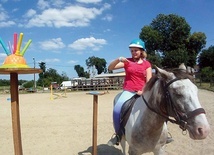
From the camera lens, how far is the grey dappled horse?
7.23 feet

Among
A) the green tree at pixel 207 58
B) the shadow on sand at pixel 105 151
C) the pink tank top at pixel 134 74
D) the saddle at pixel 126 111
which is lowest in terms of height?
the shadow on sand at pixel 105 151

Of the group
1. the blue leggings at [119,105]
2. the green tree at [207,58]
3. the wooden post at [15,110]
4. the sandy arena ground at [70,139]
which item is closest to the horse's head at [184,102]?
the blue leggings at [119,105]

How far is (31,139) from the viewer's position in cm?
716

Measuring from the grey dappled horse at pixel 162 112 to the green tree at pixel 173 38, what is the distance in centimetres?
4059

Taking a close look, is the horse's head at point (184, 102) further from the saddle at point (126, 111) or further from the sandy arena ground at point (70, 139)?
the sandy arena ground at point (70, 139)

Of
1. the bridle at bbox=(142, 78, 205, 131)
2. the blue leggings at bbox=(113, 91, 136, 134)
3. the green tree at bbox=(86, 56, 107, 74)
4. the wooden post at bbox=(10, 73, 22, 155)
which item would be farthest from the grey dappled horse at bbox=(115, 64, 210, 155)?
the green tree at bbox=(86, 56, 107, 74)

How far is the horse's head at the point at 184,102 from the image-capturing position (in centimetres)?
216

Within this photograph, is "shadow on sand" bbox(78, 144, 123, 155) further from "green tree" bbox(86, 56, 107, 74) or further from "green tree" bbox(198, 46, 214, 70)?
"green tree" bbox(86, 56, 107, 74)

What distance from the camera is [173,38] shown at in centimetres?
4622

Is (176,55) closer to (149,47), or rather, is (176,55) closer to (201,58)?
(149,47)

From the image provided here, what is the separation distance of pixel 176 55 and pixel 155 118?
38.3 m

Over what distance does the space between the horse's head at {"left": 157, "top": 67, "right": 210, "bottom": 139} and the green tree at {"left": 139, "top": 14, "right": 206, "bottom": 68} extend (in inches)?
1623

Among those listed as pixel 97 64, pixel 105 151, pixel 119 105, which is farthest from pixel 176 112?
pixel 97 64

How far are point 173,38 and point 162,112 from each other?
4602cm
